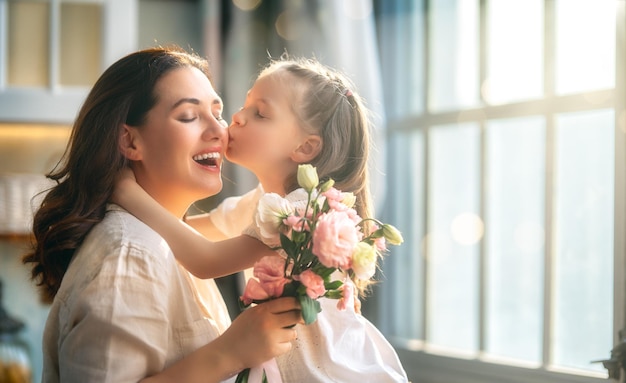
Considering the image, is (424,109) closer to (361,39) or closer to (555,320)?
(361,39)

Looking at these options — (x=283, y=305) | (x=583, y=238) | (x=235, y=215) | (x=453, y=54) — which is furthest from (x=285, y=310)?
(x=453, y=54)

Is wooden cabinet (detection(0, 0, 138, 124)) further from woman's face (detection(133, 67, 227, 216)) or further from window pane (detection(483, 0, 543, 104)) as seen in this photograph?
woman's face (detection(133, 67, 227, 216))

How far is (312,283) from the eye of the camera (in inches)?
55.3

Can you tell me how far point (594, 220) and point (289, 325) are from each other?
4.65 feet

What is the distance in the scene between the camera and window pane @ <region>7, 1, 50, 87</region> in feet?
12.9

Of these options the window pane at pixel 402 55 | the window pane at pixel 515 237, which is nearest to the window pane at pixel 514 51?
the window pane at pixel 515 237

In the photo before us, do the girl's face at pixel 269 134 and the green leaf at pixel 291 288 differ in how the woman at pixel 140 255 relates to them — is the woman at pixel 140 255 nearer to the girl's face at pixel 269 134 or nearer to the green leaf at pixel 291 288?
the green leaf at pixel 291 288

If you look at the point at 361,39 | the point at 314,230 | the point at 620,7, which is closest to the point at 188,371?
the point at 314,230

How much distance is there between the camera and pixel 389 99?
140 inches

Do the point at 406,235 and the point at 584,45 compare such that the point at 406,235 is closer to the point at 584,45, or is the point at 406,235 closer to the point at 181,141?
the point at 584,45

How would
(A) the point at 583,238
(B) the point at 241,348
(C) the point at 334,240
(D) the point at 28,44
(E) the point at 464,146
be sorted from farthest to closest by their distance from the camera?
(D) the point at 28,44, (E) the point at 464,146, (A) the point at 583,238, (B) the point at 241,348, (C) the point at 334,240

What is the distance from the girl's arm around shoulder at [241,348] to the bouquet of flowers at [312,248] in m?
0.03

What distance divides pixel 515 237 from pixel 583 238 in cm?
33

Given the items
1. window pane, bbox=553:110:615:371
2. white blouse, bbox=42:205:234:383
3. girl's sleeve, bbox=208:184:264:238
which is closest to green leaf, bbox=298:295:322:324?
white blouse, bbox=42:205:234:383
